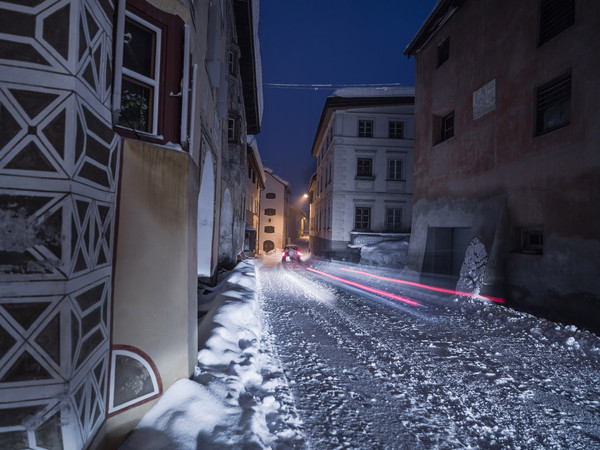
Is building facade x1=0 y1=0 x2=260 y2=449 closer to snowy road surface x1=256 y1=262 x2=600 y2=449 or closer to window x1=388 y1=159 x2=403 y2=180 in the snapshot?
snowy road surface x1=256 y1=262 x2=600 y2=449

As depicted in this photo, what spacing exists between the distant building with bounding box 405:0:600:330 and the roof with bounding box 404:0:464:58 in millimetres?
48

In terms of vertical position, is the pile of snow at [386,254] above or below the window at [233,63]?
below

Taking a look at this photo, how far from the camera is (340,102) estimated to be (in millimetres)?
21625

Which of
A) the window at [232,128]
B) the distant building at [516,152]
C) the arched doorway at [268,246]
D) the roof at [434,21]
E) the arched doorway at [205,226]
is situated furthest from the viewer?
the arched doorway at [268,246]

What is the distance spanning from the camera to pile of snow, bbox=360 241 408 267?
592 inches

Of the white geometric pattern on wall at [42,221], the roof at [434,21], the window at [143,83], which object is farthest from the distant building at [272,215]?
the white geometric pattern on wall at [42,221]

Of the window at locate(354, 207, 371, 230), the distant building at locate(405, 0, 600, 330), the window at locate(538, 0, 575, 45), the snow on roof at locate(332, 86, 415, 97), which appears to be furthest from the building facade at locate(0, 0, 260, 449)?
the snow on roof at locate(332, 86, 415, 97)

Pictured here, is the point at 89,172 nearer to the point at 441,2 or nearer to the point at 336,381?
the point at 336,381

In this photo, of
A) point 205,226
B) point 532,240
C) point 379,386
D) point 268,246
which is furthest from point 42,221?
point 268,246

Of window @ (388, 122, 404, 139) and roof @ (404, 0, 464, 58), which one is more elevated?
roof @ (404, 0, 464, 58)

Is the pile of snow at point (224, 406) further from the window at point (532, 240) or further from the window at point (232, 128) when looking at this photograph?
the window at point (232, 128)

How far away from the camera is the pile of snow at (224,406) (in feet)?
7.45

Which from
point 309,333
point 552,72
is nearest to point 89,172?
point 309,333

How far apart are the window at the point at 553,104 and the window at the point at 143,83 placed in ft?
26.7
